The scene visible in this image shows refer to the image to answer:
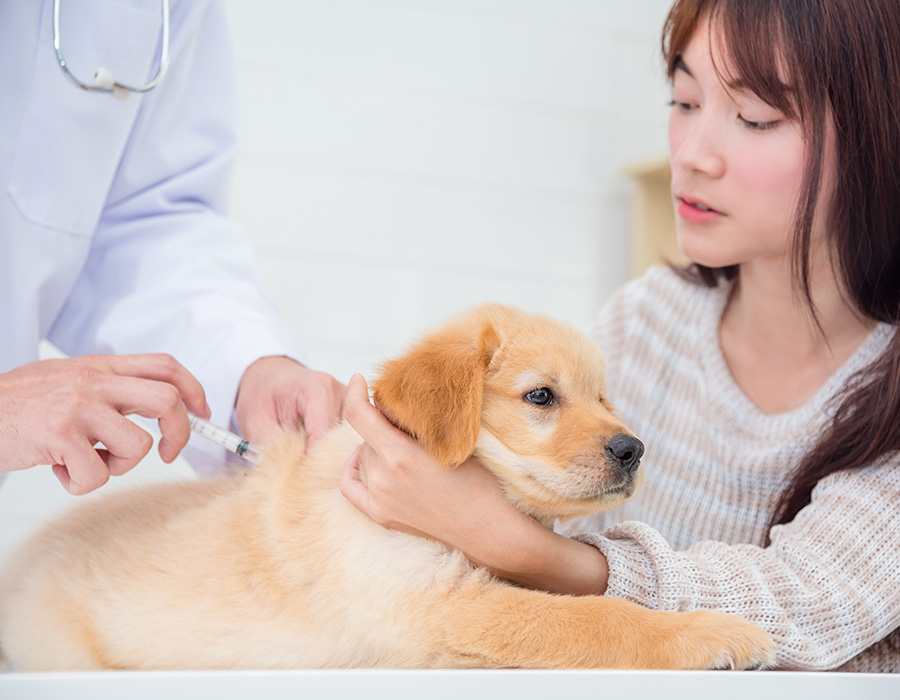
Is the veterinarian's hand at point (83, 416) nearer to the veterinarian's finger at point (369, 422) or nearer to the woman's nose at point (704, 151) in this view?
the veterinarian's finger at point (369, 422)

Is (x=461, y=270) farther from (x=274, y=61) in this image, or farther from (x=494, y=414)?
(x=494, y=414)

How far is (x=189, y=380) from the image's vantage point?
1058 millimetres

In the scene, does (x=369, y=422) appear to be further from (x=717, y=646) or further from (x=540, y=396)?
(x=717, y=646)

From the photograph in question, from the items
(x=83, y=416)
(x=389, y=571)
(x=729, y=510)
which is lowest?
(x=729, y=510)

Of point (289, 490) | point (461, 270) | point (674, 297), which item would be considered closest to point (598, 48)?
point (461, 270)

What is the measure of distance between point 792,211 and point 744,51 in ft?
0.84

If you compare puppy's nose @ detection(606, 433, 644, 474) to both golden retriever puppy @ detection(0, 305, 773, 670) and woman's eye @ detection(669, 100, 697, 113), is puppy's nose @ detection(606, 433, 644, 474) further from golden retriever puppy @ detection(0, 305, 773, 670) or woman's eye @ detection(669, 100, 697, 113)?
woman's eye @ detection(669, 100, 697, 113)

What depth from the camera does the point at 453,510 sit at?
92cm

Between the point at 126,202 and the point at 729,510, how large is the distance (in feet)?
3.87

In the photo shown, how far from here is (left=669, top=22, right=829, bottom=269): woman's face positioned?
1.24m

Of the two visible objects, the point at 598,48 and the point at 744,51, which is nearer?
the point at 744,51

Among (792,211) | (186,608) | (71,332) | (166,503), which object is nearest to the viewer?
(186,608)

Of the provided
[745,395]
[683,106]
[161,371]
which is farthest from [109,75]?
[745,395]

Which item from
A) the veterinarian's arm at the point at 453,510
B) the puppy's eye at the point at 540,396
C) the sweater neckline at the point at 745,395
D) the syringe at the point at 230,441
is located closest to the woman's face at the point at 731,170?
the sweater neckline at the point at 745,395
